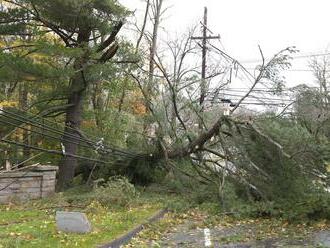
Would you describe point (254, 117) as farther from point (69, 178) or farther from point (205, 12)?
point (205, 12)

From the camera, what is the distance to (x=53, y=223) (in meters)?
10.2

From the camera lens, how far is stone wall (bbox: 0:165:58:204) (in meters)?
16.2

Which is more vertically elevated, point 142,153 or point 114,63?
point 114,63

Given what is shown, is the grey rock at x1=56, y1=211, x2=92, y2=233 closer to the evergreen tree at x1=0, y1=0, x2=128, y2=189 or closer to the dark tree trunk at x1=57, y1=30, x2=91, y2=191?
the evergreen tree at x1=0, y1=0, x2=128, y2=189

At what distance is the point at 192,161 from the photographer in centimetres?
1669

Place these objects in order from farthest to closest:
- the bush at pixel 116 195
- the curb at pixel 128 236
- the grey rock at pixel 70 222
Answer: the bush at pixel 116 195
the grey rock at pixel 70 222
the curb at pixel 128 236

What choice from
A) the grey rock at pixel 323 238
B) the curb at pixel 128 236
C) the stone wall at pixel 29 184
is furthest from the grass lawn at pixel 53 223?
the grey rock at pixel 323 238

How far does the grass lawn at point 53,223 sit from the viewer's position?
841 centimetres

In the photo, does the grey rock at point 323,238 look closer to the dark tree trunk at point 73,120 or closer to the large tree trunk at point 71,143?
the dark tree trunk at point 73,120

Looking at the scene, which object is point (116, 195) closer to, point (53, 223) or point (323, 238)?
point (53, 223)

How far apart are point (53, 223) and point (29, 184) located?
23.2ft

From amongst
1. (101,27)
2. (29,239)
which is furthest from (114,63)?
(29,239)

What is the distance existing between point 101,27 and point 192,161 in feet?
22.0

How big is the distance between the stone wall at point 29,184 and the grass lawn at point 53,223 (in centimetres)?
108
